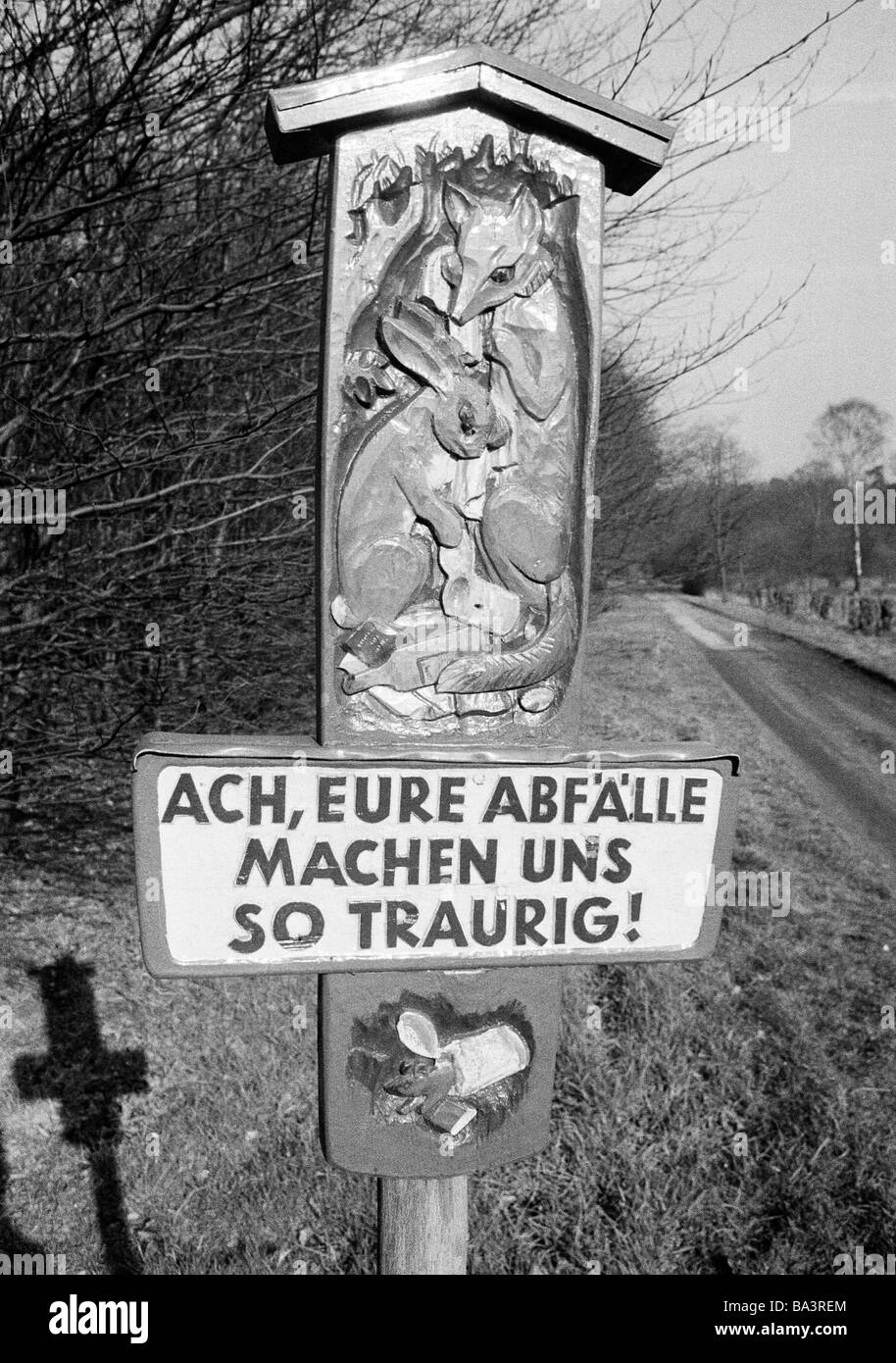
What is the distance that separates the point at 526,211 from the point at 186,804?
1.15 meters

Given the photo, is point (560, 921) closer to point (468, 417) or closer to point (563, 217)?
point (468, 417)

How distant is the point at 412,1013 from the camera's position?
187cm

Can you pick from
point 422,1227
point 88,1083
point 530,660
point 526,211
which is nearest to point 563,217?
point 526,211

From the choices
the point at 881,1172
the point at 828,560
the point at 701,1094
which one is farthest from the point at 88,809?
the point at 828,560

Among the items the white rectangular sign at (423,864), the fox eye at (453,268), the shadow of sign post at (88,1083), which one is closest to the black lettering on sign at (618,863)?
the white rectangular sign at (423,864)

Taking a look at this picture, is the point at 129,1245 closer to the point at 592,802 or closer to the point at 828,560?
the point at 592,802

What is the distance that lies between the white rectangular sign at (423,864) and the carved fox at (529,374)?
0.71ft

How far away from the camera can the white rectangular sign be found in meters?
1.73

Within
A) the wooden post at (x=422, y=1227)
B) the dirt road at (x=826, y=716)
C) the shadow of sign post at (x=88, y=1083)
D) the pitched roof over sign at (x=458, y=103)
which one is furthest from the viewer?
the dirt road at (x=826, y=716)

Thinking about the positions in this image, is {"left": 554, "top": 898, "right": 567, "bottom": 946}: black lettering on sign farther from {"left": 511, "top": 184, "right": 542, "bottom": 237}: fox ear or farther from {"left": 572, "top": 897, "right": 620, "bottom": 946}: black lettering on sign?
{"left": 511, "top": 184, "right": 542, "bottom": 237}: fox ear

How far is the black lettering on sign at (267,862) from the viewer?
68.4 inches

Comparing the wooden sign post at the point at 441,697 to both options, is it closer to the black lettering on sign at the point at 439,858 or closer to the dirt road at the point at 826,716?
the black lettering on sign at the point at 439,858

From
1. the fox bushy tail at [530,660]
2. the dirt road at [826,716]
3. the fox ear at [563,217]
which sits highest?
the fox ear at [563,217]

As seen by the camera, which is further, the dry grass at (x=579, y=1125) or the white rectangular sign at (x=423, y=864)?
the dry grass at (x=579, y=1125)
